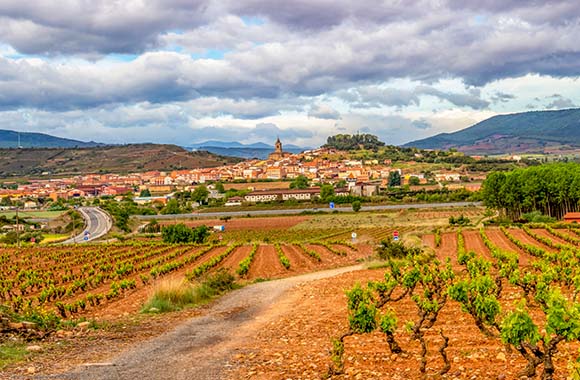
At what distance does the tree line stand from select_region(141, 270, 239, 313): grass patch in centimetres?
5782

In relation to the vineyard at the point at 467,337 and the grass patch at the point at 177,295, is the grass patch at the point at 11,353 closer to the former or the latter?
the grass patch at the point at 177,295

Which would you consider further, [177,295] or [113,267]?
[113,267]

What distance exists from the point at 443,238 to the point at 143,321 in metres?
41.5

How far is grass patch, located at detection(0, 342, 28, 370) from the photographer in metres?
11.6

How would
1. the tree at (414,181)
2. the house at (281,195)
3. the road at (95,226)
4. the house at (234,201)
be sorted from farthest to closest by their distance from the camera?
the tree at (414,181), the house at (281,195), the house at (234,201), the road at (95,226)

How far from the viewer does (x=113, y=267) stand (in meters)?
38.7

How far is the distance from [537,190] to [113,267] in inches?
2091

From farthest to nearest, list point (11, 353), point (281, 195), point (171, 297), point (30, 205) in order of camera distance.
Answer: point (30, 205)
point (281, 195)
point (171, 297)
point (11, 353)

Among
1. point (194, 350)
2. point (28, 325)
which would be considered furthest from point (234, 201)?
point (194, 350)

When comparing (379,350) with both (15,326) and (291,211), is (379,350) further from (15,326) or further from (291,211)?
(291,211)

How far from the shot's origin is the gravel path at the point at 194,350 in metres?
10.3

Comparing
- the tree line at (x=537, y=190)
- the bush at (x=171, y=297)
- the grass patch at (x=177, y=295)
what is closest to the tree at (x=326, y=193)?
the tree line at (x=537, y=190)

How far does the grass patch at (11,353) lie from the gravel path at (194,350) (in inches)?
63.7

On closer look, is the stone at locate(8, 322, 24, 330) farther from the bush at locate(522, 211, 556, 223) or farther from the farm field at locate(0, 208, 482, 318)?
the bush at locate(522, 211, 556, 223)
